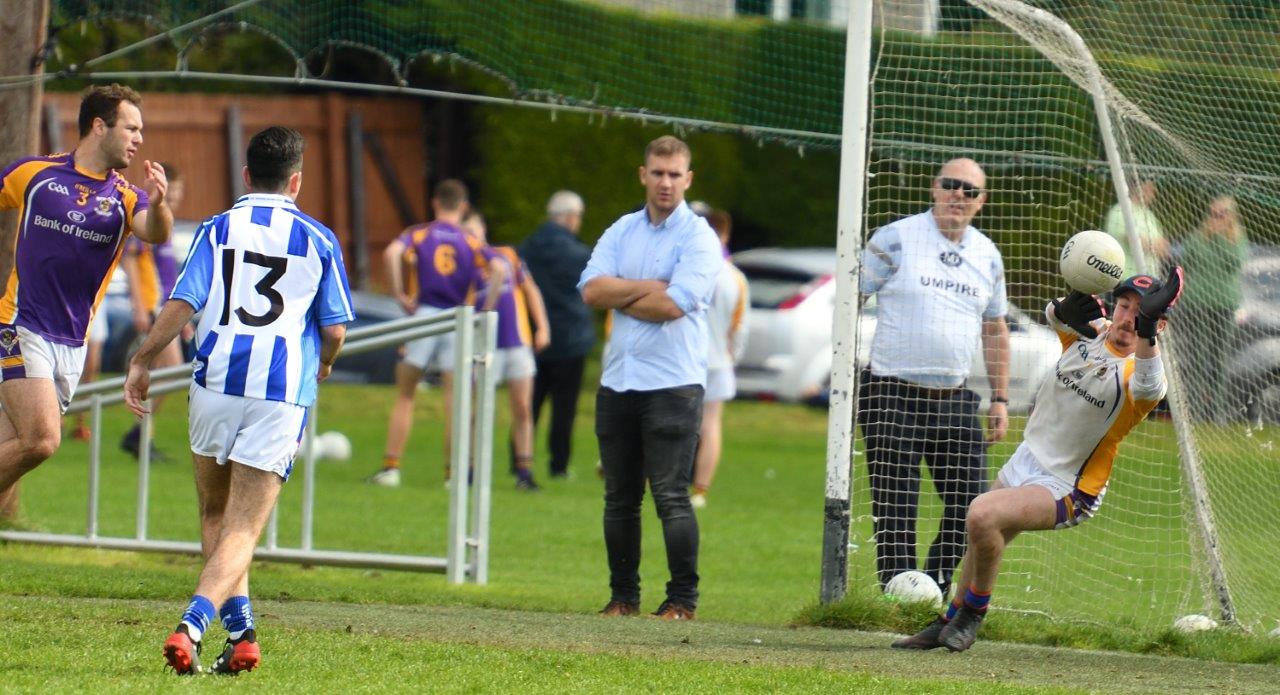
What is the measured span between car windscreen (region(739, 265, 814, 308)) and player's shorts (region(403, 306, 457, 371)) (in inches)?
295

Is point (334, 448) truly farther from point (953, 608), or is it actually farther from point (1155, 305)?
point (1155, 305)

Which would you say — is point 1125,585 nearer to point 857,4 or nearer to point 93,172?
point 857,4

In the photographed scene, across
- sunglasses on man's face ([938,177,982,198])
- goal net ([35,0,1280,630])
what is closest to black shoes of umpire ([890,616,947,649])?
goal net ([35,0,1280,630])

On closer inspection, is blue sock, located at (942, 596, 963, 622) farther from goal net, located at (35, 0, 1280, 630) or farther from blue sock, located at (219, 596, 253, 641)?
blue sock, located at (219, 596, 253, 641)

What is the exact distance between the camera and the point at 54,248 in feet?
22.6

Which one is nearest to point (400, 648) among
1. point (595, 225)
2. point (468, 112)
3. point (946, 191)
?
point (946, 191)

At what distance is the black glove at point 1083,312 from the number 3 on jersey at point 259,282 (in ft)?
9.84

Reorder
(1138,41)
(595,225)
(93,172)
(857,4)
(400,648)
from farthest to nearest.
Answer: (595,225)
(1138,41)
(857,4)
(93,172)
(400,648)

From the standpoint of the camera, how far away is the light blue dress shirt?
7.71 meters

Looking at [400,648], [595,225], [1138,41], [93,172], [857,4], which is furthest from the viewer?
[595,225]

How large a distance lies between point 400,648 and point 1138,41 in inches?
194

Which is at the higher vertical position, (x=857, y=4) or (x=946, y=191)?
(x=857, y=4)

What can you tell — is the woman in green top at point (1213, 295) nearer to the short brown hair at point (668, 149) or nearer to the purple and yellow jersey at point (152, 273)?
the short brown hair at point (668, 149)

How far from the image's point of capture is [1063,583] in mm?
8578
